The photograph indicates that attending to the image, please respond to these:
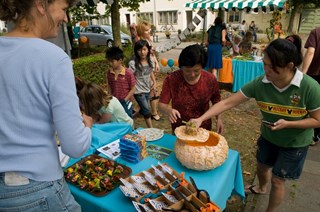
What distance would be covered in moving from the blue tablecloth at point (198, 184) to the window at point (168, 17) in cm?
2716

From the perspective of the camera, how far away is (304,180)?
2.79m

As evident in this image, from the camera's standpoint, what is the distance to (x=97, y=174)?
5.05ft

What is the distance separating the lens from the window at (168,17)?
27188mm

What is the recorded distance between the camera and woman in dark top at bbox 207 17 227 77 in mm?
6160

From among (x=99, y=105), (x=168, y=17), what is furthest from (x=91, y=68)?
(x=168, y=17)

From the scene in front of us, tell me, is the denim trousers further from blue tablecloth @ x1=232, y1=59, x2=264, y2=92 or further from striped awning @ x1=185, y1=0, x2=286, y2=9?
striped awning @ x1=185, y1=0, x2=286, y2=9

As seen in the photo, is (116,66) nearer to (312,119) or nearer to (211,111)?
(211,111)

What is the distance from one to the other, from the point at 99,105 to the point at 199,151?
1.14 meters

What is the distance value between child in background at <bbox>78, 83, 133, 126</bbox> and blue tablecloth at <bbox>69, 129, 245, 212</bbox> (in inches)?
27.7

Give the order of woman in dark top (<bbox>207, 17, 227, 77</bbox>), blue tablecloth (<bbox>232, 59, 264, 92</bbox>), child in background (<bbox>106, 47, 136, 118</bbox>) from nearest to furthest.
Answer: child in background (<bbox>106, 47, 136, 118</bbox>) < blue tablecloth (<bbox>232, 59, 264, 92</bbox>) < woman in dark top (<bbox>207, 17, 227, 77</bbox>)

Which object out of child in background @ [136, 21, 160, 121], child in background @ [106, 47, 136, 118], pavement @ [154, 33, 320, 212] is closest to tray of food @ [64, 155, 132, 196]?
pavement @ [154, 33, 320, 212]

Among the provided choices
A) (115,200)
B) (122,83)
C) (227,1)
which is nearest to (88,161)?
(115,200)

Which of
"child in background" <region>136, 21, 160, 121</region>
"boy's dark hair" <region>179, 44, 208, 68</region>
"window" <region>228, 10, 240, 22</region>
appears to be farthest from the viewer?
"window" <region>228, 10, 240, 22</region>

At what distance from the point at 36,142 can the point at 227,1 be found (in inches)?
294
